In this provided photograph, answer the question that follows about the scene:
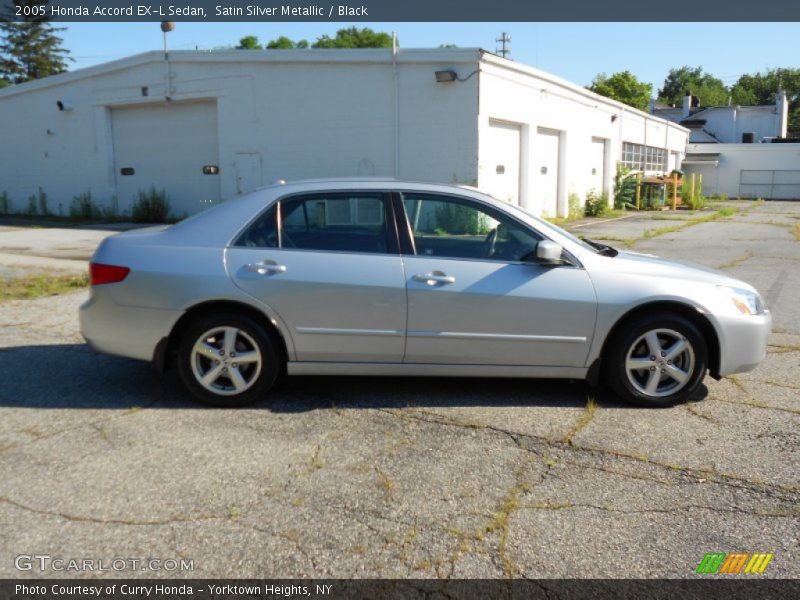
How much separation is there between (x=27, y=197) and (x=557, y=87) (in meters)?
17.8

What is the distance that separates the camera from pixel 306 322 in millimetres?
4871

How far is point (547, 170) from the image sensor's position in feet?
72.7

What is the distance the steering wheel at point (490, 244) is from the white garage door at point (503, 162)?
1224 cm

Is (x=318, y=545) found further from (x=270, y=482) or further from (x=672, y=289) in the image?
(x=672, y=289)

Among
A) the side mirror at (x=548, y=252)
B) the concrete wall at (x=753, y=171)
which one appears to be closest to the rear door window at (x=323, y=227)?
the side mirror at (x=548, y=252)

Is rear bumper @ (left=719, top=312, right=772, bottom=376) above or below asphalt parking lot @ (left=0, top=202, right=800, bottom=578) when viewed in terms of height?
above

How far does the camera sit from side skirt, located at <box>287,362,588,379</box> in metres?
Answer: 4.95

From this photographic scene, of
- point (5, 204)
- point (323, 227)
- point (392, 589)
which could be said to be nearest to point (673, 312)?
point (323, 227)

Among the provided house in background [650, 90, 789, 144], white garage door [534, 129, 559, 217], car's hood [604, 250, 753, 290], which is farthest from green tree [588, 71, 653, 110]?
car's hood [604, 250, 753, 290]

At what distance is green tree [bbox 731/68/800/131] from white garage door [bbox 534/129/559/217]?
92.0 metres

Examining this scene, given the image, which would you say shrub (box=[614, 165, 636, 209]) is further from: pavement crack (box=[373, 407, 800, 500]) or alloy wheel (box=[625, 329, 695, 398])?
pavement crack (box=[373, 407, 800, 500])

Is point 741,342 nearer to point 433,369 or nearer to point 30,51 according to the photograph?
point 433,369

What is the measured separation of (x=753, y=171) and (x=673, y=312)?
47601 millimetres

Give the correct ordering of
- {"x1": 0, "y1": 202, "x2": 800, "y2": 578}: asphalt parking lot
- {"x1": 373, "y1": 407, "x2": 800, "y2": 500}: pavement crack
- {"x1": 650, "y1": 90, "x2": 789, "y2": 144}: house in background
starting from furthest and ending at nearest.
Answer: {"x1": 650, "y1": 90, "x2": 789, "y2": 144}: house in background, {"x1": 373, "y1": 407, "x2": 800, "y2": 500}: pavement crack, {"x1": 0, "y1": 202, "x2": 800, "y2": 578}: asphalt parking lot
